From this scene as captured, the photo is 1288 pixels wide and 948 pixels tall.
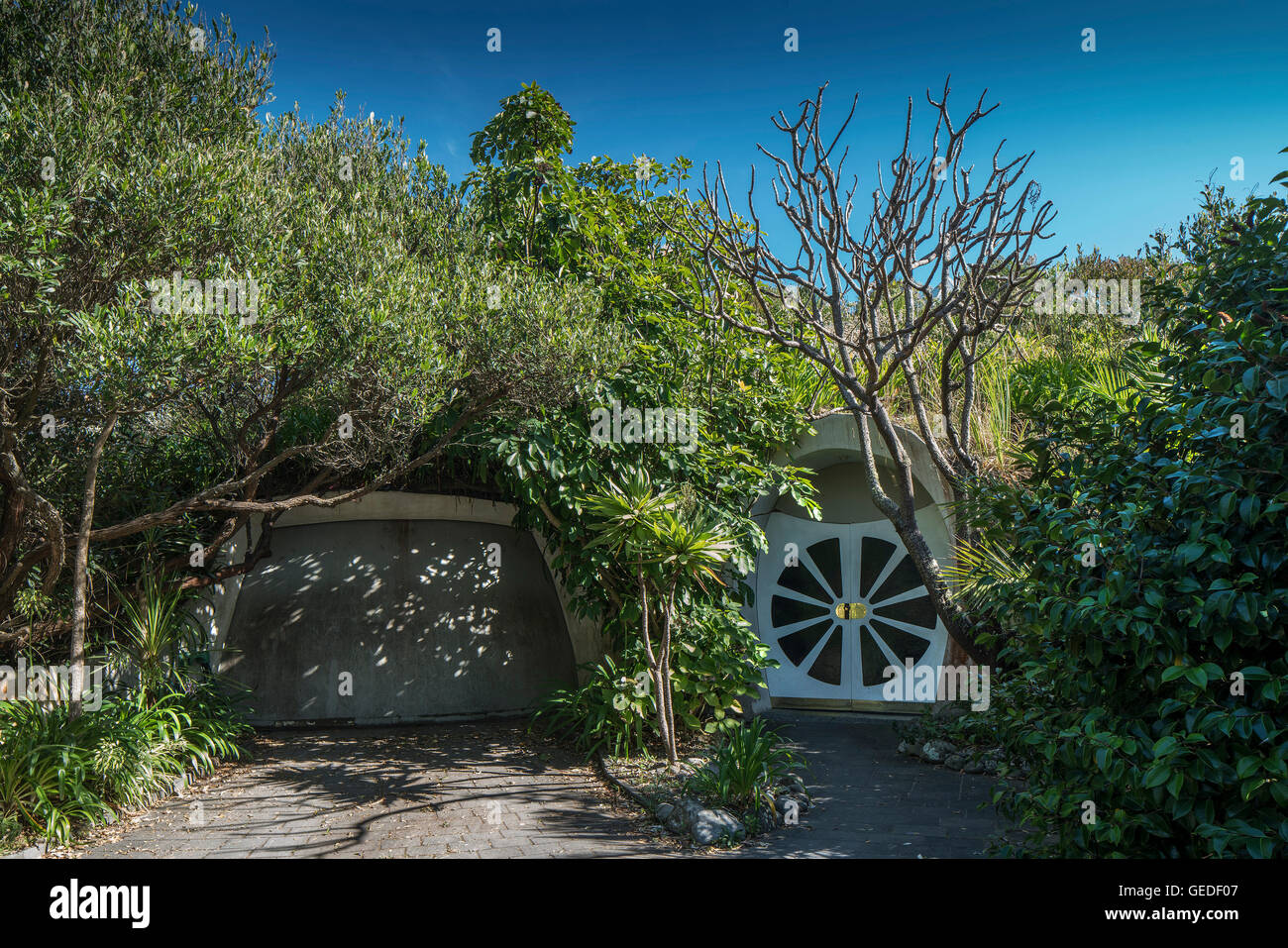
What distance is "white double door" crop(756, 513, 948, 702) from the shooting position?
1064 centimetres

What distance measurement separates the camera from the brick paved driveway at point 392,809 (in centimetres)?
565

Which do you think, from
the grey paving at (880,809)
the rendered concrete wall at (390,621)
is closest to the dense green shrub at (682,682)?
the grey paving at (880,809)

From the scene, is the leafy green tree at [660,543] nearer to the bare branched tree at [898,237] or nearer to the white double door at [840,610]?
the bare branched tree at [898,237]

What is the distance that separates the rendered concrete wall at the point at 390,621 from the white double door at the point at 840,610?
3.03 meters

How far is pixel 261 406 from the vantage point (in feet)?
24.0

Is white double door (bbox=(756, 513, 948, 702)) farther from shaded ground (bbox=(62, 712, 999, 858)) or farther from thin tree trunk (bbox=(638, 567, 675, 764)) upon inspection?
thin tree trunk (bbox=(638, 567, 675, 764))

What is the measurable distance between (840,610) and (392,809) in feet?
21.8

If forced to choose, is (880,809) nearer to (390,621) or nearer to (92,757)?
(92,757)

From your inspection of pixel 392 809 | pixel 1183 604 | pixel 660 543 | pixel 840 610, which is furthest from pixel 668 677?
pixel 1183 604

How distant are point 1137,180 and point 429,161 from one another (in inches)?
280


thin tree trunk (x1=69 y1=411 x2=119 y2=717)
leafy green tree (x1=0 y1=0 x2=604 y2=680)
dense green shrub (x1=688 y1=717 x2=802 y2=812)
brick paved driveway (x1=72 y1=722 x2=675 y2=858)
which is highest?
leafy green tree (x1=0 y1=0 x2=604 y2=680)

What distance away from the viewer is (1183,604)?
3504mm

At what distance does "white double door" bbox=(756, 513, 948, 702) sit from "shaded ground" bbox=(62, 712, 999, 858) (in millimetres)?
1831

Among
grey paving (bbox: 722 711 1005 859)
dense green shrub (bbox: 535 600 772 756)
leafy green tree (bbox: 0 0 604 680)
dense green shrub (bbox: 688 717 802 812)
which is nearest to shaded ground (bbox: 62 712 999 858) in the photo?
grey paving (bbox: 722 711 1005 859)
